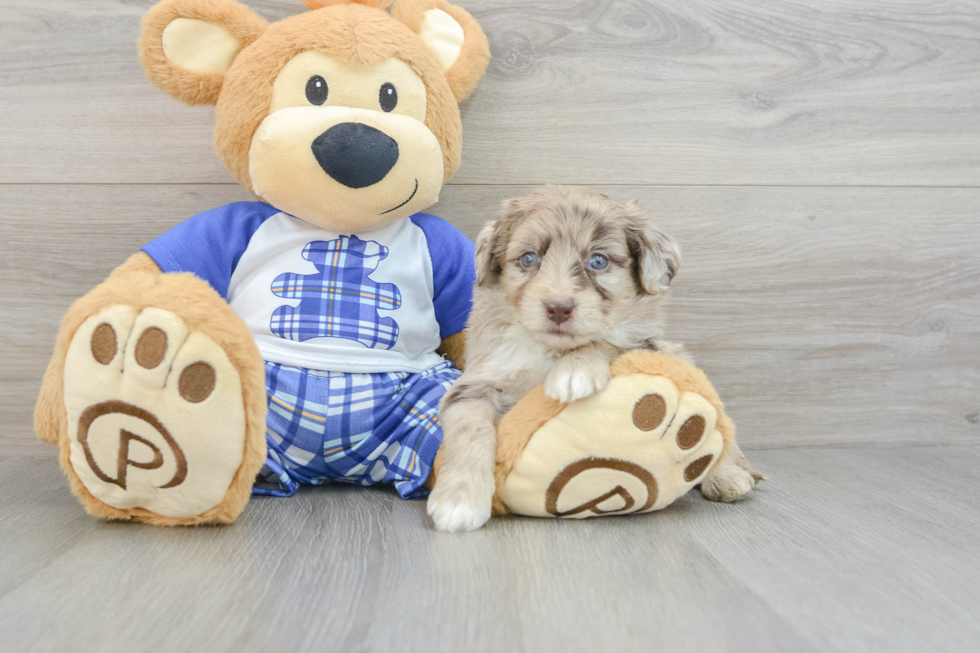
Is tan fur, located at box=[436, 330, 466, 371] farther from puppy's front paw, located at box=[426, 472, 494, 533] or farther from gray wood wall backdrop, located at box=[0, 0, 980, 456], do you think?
puppy's front paw, located at box=[426, 472, 494, 533]

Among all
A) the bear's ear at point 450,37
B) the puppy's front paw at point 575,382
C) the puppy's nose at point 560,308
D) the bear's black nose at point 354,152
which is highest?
the bear's ear at point 450,37

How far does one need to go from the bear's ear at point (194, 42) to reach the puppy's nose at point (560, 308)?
922 millimetres

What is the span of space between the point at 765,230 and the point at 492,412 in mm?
1113

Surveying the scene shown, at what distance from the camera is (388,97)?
1.55 m

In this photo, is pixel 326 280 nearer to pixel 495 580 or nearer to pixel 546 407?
pixel 546 407

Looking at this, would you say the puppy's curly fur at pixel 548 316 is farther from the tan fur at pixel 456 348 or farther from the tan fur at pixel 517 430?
the tan fur at pixel 456 348

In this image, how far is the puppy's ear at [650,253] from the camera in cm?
141

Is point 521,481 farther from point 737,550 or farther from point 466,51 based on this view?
point 466,51

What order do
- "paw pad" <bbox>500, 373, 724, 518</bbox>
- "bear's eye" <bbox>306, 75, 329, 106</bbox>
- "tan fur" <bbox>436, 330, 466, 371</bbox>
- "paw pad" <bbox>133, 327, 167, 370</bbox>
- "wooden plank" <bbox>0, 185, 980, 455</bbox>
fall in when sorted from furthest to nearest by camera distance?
1. "wooden plank" <bbox>0, 185, 980, 455</bbox>
2. "tan fur" <bbox>436, 330, 466, 371</bbox>
3. "bear's eye" <bbox>306, 75, 329, 106</bbox>
4. "paw pad" <bbox>500, 373, 724, 518</bbox>
5. "paw pad" <bbox>133, 327, 167, 370</bbox>

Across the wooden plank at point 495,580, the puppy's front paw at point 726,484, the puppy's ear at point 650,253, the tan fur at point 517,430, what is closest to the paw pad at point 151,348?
the wooden plank at point 495,580

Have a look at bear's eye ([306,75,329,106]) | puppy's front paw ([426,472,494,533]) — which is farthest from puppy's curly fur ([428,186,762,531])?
bear's eye ([306,75,329,106])

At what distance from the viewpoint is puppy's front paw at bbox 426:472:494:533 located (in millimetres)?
1258

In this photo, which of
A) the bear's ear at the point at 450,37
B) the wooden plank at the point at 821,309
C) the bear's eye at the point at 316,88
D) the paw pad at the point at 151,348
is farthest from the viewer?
the wooden plank at the point at 821,309

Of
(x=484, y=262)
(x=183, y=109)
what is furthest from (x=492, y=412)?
(x=183, y=109)
